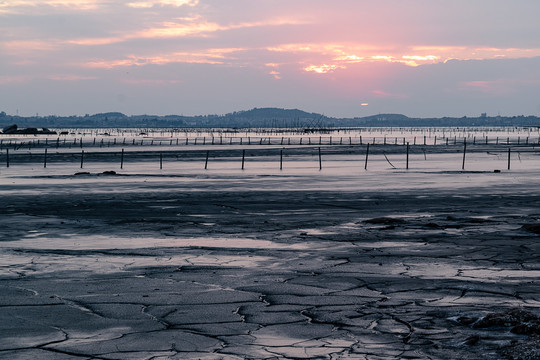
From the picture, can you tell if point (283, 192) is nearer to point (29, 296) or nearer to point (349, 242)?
point (349, 242)

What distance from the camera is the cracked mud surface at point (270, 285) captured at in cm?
826

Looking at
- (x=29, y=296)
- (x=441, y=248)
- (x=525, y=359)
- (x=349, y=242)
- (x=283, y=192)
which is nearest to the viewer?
(x=525, y=359)

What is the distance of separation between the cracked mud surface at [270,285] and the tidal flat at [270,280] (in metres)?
0.03

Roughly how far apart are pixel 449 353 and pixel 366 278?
440 cm

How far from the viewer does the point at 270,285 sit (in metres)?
11.7

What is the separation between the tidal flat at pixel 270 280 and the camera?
830 cm

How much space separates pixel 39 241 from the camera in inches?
667

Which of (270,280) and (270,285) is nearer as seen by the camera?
(270,285)

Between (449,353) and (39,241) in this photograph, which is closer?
(449,353)

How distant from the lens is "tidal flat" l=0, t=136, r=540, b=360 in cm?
830

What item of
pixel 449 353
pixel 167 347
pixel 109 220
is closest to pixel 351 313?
pixel 449 353

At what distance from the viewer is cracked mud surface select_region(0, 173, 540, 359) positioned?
8258 mm

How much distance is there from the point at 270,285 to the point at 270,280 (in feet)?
1.41

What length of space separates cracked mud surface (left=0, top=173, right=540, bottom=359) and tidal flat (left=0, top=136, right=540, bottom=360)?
33 millimetres
